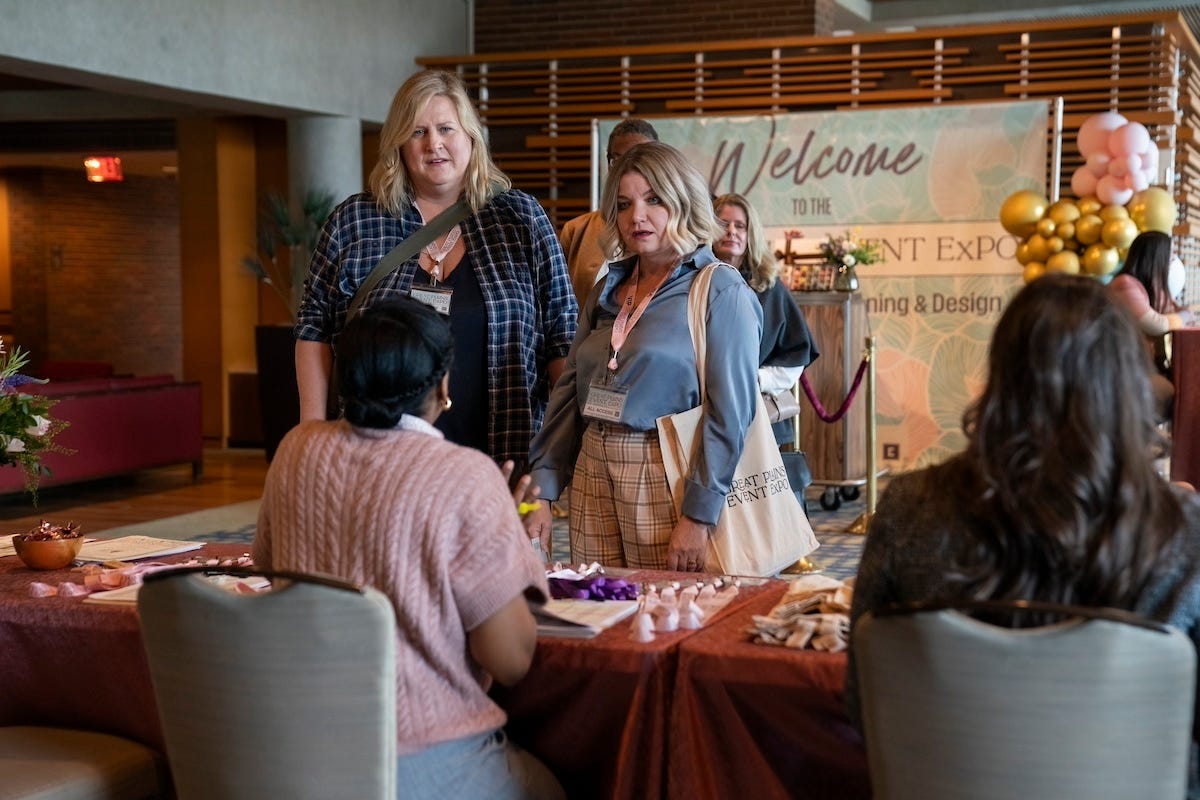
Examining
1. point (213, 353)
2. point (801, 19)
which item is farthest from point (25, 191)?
point (801, 19)

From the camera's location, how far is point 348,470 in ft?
6.89

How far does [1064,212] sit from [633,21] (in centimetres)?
486

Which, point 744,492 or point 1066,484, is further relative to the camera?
point 744,492

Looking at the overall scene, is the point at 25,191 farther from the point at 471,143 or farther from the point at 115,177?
the point at 471,143

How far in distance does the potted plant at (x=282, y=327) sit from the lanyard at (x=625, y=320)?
24.8 ft

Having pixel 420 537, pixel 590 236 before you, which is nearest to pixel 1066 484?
pixel 420 537

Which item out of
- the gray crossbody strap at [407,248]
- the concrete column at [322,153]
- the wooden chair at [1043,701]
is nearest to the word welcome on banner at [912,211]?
the concrete column at [322,153]

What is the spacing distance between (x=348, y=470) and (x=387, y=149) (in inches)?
52.7

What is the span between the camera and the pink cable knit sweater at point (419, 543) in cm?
204

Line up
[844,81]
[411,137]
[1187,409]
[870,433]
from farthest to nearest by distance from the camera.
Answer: [844,81], [870,433], [1187,409], [411,137]

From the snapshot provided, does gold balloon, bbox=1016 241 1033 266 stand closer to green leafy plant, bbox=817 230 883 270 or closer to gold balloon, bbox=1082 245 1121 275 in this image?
gold balloon, bbox=1082 245 1121 275

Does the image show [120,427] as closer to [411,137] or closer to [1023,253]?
[1023,253]

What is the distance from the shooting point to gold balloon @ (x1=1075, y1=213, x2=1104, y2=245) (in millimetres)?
8195

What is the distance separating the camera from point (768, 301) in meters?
4.88
